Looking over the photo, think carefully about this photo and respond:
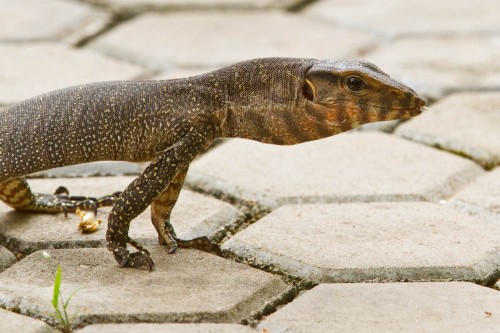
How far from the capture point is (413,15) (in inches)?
287

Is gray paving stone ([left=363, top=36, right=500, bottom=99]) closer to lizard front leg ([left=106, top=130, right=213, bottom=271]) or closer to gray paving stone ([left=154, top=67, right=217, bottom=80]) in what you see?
gray paving stone ([left=154, top=67, right=217, bottom=80])

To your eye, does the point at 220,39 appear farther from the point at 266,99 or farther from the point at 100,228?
the point at 266,99

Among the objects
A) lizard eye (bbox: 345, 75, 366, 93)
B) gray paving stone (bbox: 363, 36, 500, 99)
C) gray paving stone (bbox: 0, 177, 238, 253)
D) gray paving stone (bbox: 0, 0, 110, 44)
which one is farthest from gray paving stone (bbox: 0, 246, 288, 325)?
gray paving stone (bbox: 0, 0, 110, 44)

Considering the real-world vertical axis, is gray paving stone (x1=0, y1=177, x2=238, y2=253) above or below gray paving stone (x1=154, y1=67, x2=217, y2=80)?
below

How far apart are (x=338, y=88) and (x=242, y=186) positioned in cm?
113

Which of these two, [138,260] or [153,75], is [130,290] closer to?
[138,260]

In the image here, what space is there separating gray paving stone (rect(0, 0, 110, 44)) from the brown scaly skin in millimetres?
2943

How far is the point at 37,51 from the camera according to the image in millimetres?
6445

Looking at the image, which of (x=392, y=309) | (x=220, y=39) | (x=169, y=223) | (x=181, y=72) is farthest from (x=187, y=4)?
(x=392, y=309)

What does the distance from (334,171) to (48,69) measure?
218cm

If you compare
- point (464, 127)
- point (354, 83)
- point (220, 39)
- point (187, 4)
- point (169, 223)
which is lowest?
point (169, 223)

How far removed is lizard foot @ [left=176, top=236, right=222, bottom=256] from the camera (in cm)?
390

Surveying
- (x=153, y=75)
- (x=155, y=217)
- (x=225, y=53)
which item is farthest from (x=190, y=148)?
(x=225, y=53)

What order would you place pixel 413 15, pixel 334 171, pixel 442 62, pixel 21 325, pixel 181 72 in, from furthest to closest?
pixel 413 15 → pixel 442 62 → pixel 181 72 → pixel 334 171 → pixel 21 325
